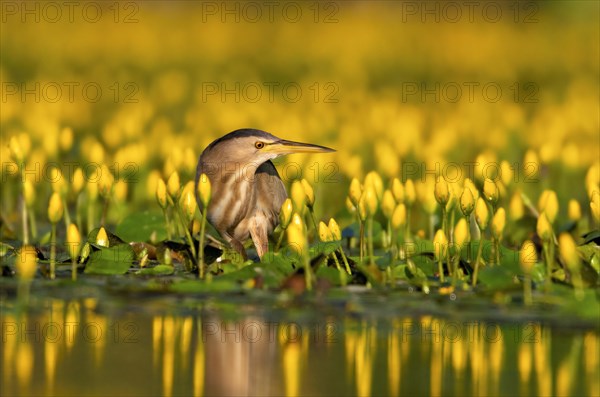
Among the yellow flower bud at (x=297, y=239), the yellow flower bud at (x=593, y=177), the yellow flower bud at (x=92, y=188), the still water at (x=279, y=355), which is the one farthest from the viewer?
the yellow flower bud at (x=92, y=188)

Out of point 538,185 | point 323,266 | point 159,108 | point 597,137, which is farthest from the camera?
point 159,108

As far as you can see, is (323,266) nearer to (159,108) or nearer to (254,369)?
(254,369)

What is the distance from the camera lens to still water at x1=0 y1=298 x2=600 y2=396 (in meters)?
6.64

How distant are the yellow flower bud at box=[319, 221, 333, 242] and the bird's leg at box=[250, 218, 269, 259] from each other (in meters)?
0.93

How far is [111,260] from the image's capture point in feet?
30.5

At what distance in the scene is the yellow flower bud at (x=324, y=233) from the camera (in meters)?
9.16

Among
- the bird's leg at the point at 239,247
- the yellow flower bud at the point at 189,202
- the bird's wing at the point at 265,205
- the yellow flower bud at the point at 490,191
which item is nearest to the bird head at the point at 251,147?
the bird's wing at the point at 265,205

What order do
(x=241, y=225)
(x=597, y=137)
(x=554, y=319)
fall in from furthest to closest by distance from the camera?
(x=597, y=137), (x=241, y=225), (x=554, y=319)

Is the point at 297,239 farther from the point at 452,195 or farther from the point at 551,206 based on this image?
the point at 551,206

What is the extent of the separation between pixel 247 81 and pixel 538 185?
863 centimetres

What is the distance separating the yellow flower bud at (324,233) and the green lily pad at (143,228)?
1696 mm

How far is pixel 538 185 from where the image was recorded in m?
13.9

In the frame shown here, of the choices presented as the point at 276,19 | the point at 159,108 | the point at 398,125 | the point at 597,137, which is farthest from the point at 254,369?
the point at 276,19

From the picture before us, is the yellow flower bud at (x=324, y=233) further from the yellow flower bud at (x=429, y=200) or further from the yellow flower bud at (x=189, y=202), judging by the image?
the yellow flower bud at (x=429, y=200)
